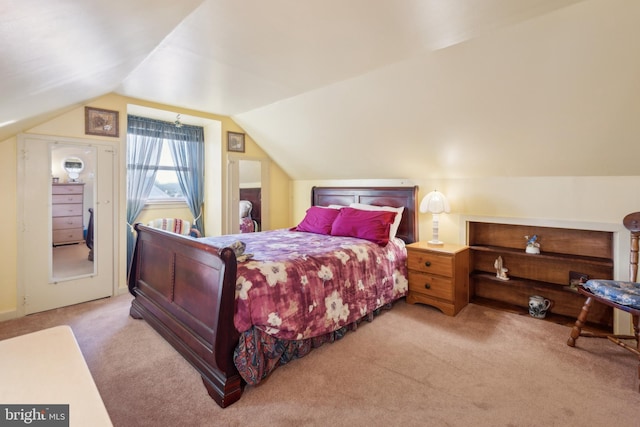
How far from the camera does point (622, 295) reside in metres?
2.08

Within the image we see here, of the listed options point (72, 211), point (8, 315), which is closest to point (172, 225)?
point (72, 211)

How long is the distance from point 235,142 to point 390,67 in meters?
2.73

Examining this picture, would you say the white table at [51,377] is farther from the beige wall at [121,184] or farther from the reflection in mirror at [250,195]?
the reflection in mirror at [250,195]

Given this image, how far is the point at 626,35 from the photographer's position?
1767mm

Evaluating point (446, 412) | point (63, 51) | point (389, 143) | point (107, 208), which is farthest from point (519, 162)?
point (107, 208)

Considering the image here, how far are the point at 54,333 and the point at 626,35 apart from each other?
9.74 feet

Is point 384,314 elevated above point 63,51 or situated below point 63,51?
below

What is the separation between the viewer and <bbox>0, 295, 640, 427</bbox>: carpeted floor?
5.67 ft

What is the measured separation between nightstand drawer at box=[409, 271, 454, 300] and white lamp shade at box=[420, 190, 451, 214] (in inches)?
26.9

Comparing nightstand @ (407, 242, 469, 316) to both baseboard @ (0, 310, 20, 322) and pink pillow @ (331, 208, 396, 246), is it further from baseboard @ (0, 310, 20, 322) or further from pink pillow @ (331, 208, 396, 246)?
baseboard @ (0, 310, 20, 322)

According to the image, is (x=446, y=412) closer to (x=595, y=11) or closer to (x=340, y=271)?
(x=340, y=271)

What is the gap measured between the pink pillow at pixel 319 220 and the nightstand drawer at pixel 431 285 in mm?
1090

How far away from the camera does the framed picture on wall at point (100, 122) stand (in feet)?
11.1

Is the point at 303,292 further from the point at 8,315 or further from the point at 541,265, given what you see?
the point at 8,315
